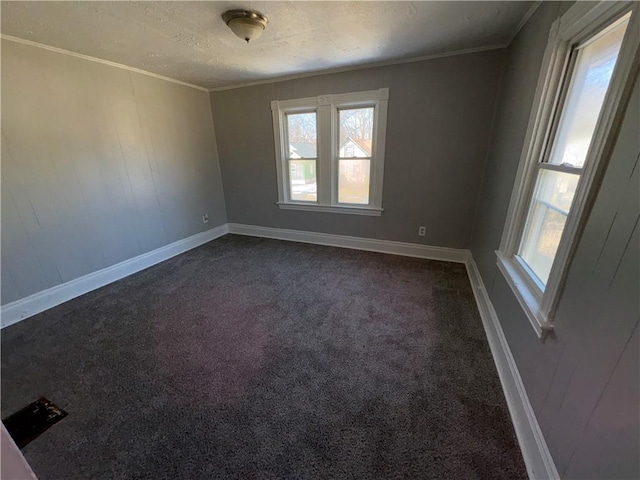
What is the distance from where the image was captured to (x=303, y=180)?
3873 mm

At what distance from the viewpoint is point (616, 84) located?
90cm

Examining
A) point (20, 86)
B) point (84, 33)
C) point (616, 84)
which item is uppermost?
point (84, 33)

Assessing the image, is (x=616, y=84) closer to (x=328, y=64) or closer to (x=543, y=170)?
(x=543, y=170)

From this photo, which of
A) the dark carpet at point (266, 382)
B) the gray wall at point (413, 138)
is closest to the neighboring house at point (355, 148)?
the gray wall at point (413, 138)

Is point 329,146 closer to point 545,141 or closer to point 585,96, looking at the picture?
point 545,141

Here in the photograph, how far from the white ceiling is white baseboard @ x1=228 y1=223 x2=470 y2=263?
85.3 inches

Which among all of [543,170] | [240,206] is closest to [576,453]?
[543,170]

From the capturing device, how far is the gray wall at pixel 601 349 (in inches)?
29.5

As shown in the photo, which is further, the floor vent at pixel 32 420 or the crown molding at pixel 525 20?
the crown molding at pixel 525 20

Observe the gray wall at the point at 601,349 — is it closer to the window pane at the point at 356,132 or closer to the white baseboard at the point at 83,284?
the window pane at the point at 356,132

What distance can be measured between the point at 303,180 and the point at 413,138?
1623 mm

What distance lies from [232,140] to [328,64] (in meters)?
1.87

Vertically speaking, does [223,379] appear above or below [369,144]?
below

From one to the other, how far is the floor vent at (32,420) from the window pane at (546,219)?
2.83m
